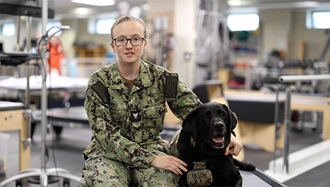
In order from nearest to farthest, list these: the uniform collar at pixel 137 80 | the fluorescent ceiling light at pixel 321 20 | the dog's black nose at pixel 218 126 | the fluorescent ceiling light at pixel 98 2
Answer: the dog's black nose at pixel 218 126, the uniform collar at pixel 137 80, the fluorescent ceiling light at pixel 98 2, the fluorescent ceiling light at pixel 321 20

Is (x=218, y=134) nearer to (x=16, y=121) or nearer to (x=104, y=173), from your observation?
(x=104, y=173)

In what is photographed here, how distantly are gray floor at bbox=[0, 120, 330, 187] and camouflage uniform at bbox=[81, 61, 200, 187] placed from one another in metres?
1.42

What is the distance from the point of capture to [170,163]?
1846 millimetres

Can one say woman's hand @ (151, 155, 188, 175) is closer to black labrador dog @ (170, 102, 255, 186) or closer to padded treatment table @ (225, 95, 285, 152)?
black labrador dog @ (170, 102, 255, 186)

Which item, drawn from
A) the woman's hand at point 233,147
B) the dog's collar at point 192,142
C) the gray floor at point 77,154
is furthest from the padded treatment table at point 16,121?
the woman's hand at point 233,147

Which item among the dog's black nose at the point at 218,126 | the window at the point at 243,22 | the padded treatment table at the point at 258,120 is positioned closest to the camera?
the dog's black nose at the point at 218,126

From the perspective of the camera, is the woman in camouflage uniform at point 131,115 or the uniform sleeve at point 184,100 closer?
the woman in camouflage uniform at point 131,115

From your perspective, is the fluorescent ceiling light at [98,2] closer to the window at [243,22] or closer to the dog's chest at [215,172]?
the window at [243,22]

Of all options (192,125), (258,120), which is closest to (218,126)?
(192,125)

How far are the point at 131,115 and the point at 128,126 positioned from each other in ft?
0.19

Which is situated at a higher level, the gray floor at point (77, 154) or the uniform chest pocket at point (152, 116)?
the uniform chest pocket at point (152, 116)

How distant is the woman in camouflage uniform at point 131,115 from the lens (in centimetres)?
187

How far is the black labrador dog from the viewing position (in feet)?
5.80

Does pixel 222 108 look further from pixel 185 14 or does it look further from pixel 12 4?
pixel 185 14
